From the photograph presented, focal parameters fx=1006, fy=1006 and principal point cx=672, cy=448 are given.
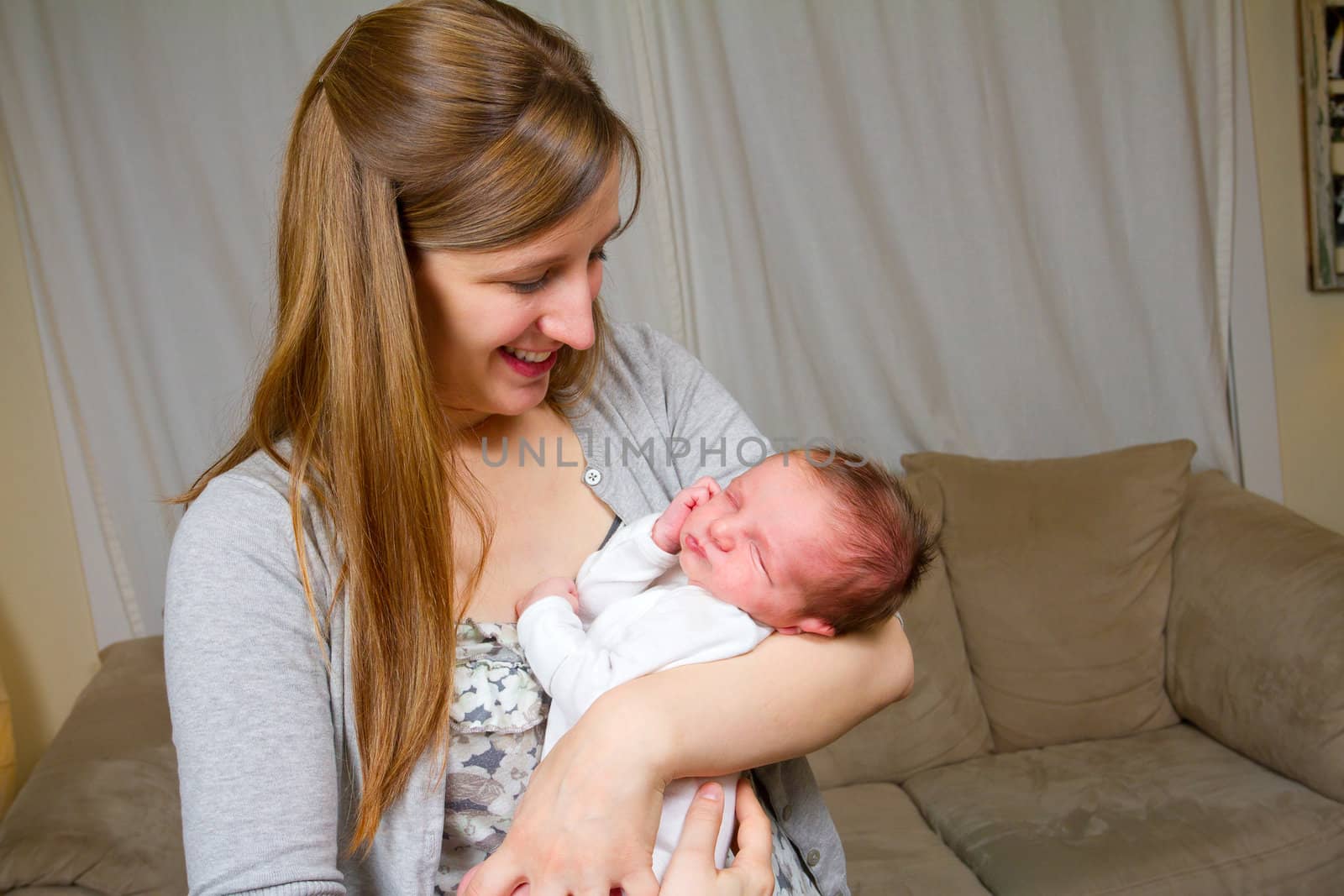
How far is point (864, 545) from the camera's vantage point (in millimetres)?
1185

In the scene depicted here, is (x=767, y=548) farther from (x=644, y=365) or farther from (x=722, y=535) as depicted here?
(x=644, y=365)

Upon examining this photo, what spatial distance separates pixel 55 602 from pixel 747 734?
238 cm

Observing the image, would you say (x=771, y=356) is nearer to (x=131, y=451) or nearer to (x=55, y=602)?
(x=131, y=451)

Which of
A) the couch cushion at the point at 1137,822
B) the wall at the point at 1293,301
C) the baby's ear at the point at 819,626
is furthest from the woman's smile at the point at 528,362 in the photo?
the wall at the point at 1293,301

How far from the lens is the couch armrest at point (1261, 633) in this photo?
2.17m

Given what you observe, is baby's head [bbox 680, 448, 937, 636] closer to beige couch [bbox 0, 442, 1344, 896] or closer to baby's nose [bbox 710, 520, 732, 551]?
baby's nose [bbox 710, 520, 732, 551]

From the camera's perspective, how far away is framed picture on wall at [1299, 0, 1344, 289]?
2965 mm

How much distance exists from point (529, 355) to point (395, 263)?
0.19 metres

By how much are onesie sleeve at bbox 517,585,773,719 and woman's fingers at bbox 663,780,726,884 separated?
13cm

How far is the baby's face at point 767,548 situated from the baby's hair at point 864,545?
0.7 inches

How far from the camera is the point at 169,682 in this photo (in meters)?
0.92

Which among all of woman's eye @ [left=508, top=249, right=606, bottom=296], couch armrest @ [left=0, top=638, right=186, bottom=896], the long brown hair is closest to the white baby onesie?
the long brown hair

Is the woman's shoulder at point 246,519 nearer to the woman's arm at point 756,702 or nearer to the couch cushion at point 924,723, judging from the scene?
the woman's arm at point 756,702

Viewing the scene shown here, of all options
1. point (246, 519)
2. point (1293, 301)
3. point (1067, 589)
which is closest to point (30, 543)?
point (246, 519)
